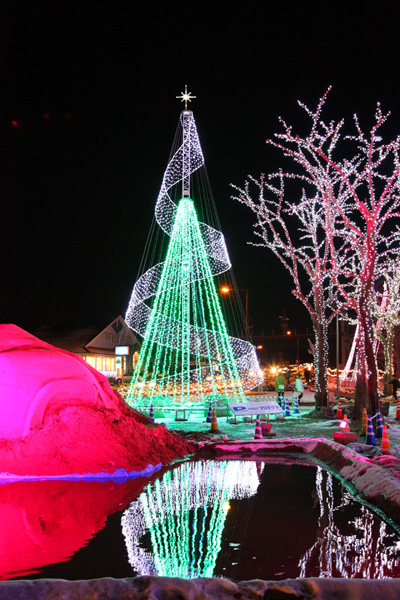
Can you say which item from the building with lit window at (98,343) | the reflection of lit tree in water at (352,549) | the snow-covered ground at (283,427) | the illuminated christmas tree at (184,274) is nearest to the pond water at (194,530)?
the reflection of lit tree in water at (352,549)

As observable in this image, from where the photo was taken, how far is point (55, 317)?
57.1 metres

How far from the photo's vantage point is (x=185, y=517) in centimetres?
671

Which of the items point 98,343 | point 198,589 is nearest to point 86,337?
point 98,343

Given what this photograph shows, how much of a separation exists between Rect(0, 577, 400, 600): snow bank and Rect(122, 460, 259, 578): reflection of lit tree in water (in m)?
1.08

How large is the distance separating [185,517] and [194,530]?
62 centimetres

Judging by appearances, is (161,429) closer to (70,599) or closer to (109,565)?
(109,565)

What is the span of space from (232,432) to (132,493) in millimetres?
7855

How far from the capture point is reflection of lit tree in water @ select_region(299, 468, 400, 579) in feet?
15.7

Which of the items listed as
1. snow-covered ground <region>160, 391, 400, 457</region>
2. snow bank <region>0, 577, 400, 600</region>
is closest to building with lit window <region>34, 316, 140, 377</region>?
snow-covered ground <region>160, 391, 400, 457</region>

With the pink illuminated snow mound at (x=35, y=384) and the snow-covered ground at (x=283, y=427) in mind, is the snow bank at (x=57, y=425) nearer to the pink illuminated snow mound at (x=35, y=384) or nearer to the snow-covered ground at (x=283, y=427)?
the pink illuminated snow mound at (x=35, y=384)

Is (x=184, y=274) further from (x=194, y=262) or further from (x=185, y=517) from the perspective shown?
(x=185, y=517)

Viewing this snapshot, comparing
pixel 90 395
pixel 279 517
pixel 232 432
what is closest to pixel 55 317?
pixel 232 432

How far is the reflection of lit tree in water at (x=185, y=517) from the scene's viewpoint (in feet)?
16.3

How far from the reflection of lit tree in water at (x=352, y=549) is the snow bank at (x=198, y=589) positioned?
114 cm
